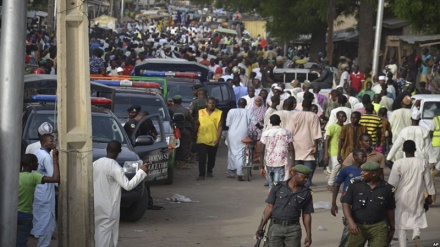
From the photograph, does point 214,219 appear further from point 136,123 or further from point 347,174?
point 347,174

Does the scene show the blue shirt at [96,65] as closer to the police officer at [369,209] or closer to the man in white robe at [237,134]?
the man in white robe at [237,134]

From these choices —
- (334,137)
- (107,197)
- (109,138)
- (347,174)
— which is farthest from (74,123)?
(334,137)

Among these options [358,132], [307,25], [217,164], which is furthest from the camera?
[307,25]

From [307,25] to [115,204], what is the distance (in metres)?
35.5

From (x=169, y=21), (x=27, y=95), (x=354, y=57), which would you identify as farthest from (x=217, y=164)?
(x=169, y=21)

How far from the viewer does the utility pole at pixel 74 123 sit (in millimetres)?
10328

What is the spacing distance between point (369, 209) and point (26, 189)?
3.39 meters

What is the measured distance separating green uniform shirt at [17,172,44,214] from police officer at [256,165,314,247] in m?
2.22

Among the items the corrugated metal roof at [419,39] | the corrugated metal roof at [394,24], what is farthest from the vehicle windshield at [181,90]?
the corrugated metal roof at [394,24]

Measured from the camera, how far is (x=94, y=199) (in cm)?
1124

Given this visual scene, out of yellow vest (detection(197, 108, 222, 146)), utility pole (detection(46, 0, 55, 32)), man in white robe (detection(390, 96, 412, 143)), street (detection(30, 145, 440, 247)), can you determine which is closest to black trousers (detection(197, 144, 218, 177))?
yellow vest (detection(197, 108, 222, 146))

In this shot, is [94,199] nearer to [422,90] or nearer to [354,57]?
[422,90]

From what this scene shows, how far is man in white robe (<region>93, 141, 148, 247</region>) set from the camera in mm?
11203

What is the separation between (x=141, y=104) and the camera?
20.5 metres
